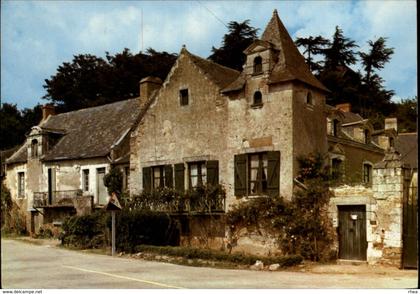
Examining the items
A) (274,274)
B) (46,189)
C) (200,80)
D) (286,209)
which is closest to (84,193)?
(46,189)

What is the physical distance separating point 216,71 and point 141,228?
19.1 ft

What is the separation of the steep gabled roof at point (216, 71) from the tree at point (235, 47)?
0.72ft

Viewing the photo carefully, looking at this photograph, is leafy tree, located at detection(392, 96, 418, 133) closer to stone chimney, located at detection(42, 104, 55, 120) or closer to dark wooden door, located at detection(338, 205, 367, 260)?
dark wooden door, located at detection(338, 205, 367, 260)

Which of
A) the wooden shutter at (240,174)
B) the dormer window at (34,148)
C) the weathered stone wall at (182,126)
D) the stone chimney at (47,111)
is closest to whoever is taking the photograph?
the wooden shutter at (240,174)

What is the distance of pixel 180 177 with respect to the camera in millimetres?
19953

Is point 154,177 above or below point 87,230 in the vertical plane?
above

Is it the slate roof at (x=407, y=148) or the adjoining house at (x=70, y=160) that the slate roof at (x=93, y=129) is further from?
the slate roof at (x=407, y=148)

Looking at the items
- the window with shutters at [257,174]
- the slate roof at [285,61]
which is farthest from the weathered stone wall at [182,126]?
the slate roof at [285,61]

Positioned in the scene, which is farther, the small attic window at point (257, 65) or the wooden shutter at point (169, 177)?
the wooden shutter at point (169, 177)

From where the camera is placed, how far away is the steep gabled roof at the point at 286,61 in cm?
1725

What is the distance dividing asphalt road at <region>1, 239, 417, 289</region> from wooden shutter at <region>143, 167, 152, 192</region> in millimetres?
4198

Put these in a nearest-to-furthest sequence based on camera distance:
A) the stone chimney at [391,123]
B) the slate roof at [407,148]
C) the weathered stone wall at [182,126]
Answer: the slate roof at [407,148] → the stone chimney at [391,123] → the weathered stone wall at [182,126]

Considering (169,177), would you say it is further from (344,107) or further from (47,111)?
(47,111)

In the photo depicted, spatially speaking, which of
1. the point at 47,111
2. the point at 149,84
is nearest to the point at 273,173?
the point at 149,84
